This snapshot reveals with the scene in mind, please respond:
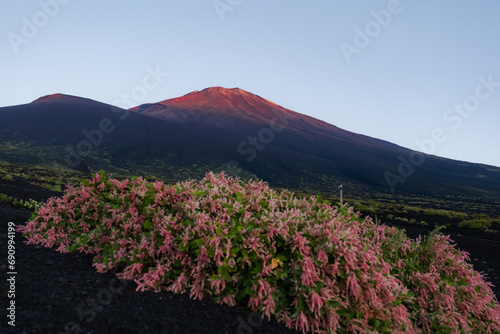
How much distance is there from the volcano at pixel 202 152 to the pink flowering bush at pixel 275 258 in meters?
71.3

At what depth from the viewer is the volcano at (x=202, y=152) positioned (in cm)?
8533

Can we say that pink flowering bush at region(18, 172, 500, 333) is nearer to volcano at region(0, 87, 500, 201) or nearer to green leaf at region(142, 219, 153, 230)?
green leaf at region(142, 219, 153, 230)

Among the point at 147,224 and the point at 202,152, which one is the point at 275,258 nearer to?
the point at 147,224

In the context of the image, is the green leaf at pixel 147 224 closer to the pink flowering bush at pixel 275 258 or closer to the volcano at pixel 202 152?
the pink flowering bush at pixel 275 258

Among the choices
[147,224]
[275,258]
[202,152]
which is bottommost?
[275,258]

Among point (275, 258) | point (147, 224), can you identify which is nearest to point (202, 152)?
point (147, 224)

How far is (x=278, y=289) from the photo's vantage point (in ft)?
13.2

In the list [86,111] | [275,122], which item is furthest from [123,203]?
[275,122]

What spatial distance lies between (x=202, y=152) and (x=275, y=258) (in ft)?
335

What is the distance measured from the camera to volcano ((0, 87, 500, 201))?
85.3 meters

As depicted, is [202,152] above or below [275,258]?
above

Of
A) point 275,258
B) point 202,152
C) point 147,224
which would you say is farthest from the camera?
point 202,152

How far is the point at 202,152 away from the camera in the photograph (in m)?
105

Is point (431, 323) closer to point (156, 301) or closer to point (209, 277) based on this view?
point (209, 277)
